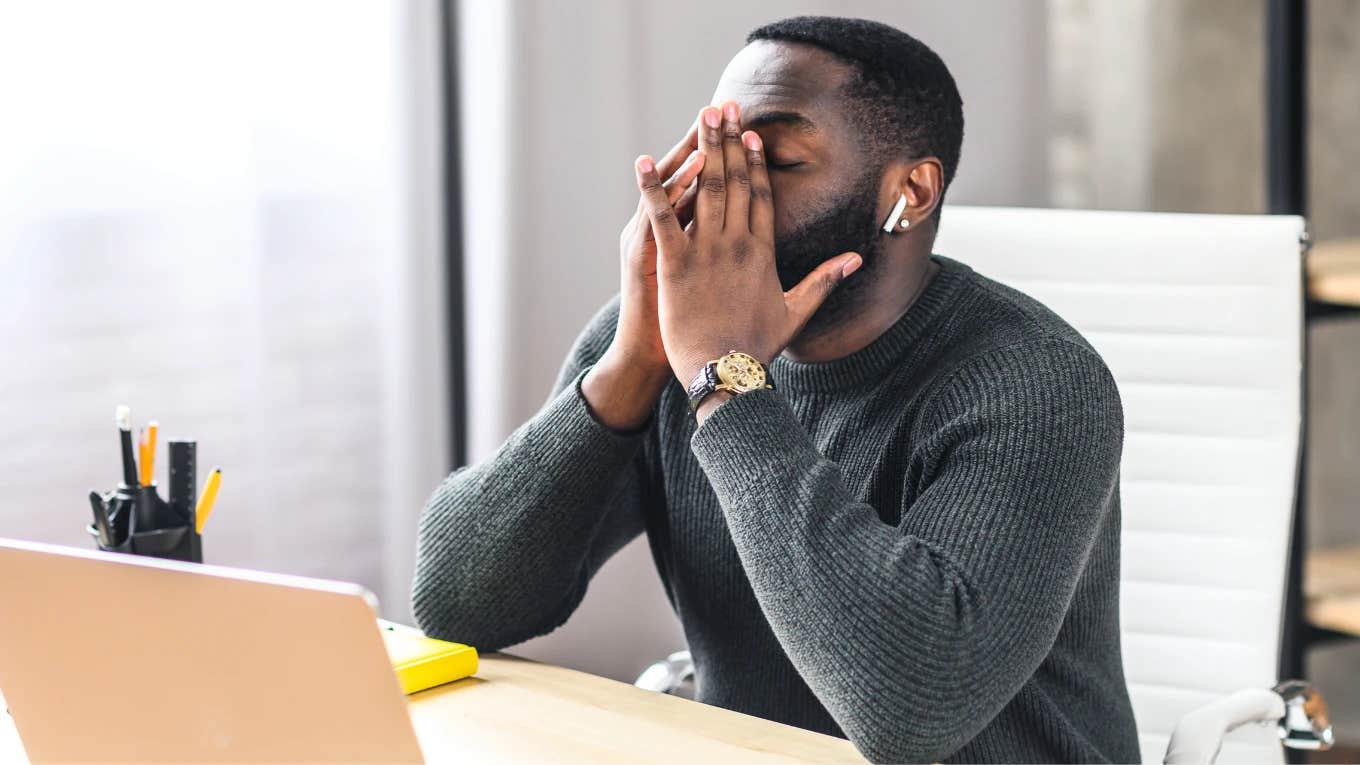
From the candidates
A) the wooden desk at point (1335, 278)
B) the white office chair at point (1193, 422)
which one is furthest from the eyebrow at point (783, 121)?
the wooden desk at point (1335, 278)

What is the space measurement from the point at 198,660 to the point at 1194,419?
1028 mm

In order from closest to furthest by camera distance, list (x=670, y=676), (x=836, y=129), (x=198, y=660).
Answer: (x=198, y=660), (x=836, y=129), (x=670, y=676)

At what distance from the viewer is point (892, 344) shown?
1271 mm

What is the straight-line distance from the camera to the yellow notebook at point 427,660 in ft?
3.67

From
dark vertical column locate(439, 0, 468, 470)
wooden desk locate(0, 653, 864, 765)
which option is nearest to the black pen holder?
wooden desk locate(0, 653, 864, 765)

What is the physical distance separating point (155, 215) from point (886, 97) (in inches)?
38.7

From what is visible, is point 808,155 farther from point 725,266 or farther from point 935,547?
point 935,547

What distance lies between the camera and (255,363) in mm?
1896

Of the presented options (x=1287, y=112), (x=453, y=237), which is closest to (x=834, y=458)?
(x=453, y=237)

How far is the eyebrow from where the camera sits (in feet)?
4.05

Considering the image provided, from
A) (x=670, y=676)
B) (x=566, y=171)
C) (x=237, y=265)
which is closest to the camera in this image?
(x=670, y=676)

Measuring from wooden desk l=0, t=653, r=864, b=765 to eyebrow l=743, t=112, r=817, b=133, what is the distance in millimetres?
476

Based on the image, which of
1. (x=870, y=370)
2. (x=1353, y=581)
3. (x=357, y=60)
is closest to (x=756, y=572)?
Result: (x=870, y=370)

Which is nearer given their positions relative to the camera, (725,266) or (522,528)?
(725,266)
